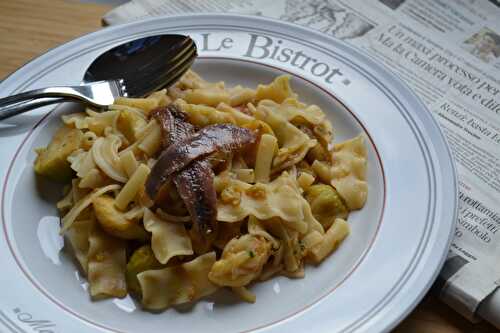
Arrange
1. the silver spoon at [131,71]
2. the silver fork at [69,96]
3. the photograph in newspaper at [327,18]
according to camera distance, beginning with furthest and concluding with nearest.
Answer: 1. the photograph in newspaper at [327,18]
2. the silver spoon at [131,71]
3. the silver fork at [69,96]

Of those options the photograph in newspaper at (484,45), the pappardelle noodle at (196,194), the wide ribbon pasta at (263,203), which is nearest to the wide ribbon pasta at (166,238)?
the pappardelle noodle at (196,194)

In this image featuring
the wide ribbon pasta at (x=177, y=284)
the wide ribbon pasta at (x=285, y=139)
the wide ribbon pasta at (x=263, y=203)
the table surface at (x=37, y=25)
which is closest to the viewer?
the wide ribbon pasta at (x=177, y=284)

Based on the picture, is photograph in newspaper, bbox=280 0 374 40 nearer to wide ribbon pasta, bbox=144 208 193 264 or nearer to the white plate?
the white plate

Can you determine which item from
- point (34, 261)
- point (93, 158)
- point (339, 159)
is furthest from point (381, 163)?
point (34, 261)

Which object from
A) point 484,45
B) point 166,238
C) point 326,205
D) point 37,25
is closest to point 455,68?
point 484,45

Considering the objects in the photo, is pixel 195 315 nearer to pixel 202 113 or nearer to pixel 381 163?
pixel 202 113

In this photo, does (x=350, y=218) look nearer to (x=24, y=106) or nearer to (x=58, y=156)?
(x=58, y=156)

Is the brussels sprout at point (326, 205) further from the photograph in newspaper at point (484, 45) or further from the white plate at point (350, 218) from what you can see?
the photograph in newspaper at point (484, 45)
